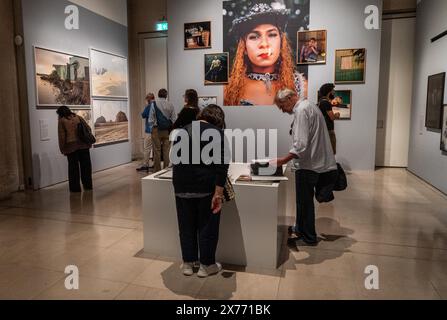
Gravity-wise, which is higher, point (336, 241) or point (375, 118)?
point (375, 118)

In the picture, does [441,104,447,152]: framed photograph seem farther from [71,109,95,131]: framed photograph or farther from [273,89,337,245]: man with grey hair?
[71,109,95,131]: framed photograph

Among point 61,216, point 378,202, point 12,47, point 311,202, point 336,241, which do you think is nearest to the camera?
point 311,202

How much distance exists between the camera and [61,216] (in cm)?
473

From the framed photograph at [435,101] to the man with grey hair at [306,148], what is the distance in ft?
12.1

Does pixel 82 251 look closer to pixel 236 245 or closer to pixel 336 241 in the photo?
pixel 236 245

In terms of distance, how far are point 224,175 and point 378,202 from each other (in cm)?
354

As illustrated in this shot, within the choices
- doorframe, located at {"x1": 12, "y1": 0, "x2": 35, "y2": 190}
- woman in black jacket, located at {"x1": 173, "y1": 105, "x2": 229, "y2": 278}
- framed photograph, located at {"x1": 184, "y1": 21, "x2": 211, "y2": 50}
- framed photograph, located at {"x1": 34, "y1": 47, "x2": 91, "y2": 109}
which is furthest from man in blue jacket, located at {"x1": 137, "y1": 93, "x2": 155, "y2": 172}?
woman in black jacket, located at {"x1": 173, "y1": 105, "x2": 229, "y2": 278}

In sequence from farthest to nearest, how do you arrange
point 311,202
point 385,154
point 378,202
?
point 385,154 < point 378,202 < point 311,202

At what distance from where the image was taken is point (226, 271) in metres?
3.10

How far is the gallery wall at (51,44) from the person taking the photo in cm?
605

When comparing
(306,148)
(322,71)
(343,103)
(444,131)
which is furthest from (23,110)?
(444,131)

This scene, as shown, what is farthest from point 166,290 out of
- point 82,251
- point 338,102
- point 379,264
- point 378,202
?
point 338,102

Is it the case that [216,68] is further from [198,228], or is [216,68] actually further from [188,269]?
[188,269]

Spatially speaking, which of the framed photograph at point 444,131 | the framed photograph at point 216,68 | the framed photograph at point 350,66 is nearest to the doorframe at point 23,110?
the framed photograph at point 216,68
